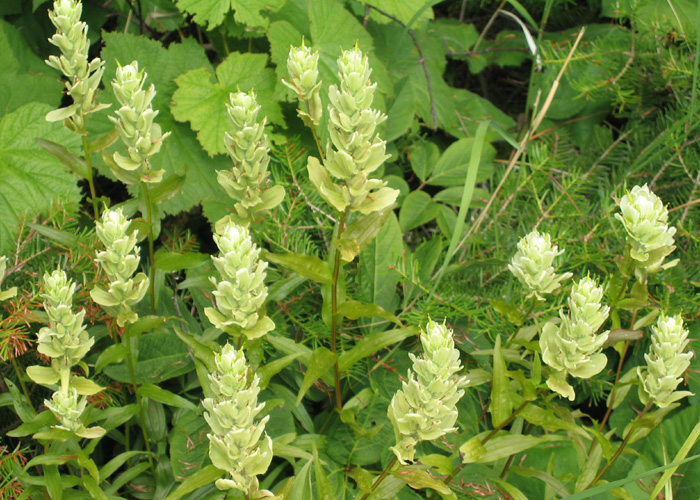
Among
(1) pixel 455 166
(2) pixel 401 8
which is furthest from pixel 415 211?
(2) pixel 401 8

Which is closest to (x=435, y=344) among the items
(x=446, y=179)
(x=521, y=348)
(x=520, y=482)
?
(x=521, y=348)

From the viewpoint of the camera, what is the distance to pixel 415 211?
1.95 meters

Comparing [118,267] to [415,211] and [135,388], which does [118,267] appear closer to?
[135,388]

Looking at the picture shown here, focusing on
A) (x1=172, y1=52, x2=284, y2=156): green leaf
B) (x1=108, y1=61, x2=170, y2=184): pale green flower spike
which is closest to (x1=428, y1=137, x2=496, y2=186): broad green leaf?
(x1=172, y1=52, x2=284, y2=156): green leaf

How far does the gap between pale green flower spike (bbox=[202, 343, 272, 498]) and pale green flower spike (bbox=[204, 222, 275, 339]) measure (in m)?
0.08

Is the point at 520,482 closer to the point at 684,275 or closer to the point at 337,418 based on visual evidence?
the point at 337,418

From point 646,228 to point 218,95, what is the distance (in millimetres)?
1371

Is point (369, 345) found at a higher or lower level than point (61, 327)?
lower

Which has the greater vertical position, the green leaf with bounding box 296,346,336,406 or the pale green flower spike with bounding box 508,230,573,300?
the pale green flower spike with bounding box 508,230,573,300

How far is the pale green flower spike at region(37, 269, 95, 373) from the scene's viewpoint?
1.00 meters

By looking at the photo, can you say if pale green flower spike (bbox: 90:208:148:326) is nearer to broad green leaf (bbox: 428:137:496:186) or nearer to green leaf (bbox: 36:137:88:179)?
green leaf (bbox: 36:137:88:179)

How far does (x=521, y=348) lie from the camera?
4.71ft

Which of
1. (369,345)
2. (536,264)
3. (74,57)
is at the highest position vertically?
(74,57)

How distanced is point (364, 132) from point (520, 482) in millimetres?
1017
